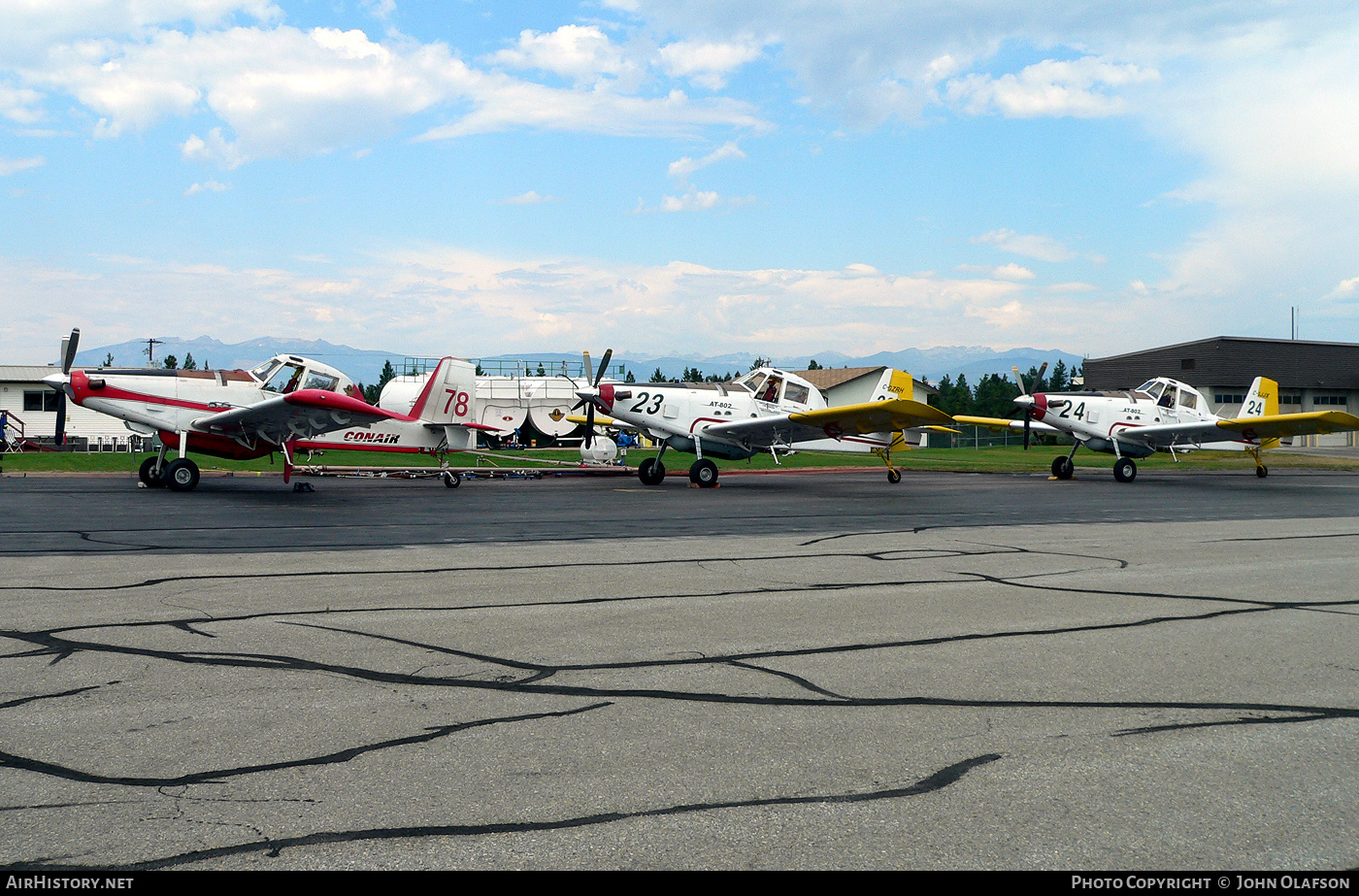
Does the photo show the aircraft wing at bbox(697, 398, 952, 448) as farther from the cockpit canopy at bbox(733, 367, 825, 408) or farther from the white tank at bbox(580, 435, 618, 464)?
the white tank at bbox(580, 435, 618, 464)

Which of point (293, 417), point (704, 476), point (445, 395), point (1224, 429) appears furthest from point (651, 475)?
point (1224, 429)

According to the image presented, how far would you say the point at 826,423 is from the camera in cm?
2280

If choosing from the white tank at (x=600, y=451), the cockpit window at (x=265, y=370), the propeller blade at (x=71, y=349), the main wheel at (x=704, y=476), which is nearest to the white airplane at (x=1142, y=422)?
the main wheel at (x=704, y=476)

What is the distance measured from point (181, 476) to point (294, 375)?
334cm

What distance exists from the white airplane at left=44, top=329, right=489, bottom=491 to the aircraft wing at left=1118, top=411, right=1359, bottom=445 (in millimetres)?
21890

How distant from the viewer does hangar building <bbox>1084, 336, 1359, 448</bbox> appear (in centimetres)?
6600

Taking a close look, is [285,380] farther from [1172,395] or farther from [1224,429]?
[1224,429]

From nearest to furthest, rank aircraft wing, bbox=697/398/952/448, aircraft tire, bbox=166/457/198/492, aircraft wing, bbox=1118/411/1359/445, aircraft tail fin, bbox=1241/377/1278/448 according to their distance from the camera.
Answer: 1. aircraft tire, bbox=166/457/198/492
2. aircraft wing, bbox=697/398/952/448
3. aircraft wing, bbox=1118/411/1359/445
4. aircraft tail fin, bbox=1241/377/1278/448

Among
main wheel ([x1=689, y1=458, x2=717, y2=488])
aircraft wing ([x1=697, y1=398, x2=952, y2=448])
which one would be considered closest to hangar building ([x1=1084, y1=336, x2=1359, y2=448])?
aircraft wing ([x1=697, y1=398, x2=952, y2=448])

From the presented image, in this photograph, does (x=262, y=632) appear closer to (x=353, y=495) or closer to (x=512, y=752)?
(x=512, y=752)

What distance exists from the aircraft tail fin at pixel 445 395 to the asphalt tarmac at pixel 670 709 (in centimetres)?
1333

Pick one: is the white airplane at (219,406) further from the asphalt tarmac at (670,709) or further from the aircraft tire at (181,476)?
the asphalt tarmac at (670,709)

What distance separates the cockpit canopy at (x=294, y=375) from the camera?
20391 mm
